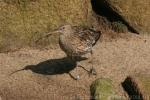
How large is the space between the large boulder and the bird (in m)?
1.26

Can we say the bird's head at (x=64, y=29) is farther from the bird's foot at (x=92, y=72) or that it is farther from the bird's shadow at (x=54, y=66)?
the bird's foot at (x=92, y=72)

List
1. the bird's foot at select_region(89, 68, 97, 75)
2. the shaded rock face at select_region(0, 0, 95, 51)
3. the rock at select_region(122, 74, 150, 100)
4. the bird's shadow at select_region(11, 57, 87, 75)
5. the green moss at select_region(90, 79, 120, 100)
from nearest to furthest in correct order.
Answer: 1. the rock at select_region(122, 74, 150, 100)
2. the green moss at select_region(90, 79, 120, 100)
3. the bird's foot at select_region(89, 68, 97, 75)
4. the bird's shadow at select_region(11, 57, 87, 75)
5. the shaded rock face at select_region(0, 0, 95, 51)

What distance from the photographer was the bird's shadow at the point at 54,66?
11.4 m

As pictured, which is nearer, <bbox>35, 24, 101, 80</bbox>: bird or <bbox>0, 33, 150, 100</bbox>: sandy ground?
<bbox>0, 33, 150, 100</bbox>: sandy ground

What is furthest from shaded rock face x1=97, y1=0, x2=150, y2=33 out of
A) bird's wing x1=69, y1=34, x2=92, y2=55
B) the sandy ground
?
bird's wing x1=69, y1=34, x2=92, y2=55

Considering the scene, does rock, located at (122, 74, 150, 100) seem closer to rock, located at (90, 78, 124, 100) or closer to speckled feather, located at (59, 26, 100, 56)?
rock, located at (90, 78, 124, 100)

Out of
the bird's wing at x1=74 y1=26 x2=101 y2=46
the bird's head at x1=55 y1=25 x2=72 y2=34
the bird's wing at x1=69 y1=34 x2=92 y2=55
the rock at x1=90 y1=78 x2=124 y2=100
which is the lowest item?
the rock at x1=90 y1=78 x2=124 y2=100

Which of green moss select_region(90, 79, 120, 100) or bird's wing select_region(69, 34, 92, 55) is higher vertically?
bird's wing select_region(69, 34, 92, 55)

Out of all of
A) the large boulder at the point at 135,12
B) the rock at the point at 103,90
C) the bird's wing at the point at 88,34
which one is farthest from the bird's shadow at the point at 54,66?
the large boulder at the point at 135,12

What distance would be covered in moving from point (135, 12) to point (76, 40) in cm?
201

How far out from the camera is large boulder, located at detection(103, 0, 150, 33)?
12.6 m

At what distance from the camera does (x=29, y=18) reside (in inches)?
476

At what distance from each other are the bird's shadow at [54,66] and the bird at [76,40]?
22cm

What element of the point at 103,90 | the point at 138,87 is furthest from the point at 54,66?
the point at 138,87
